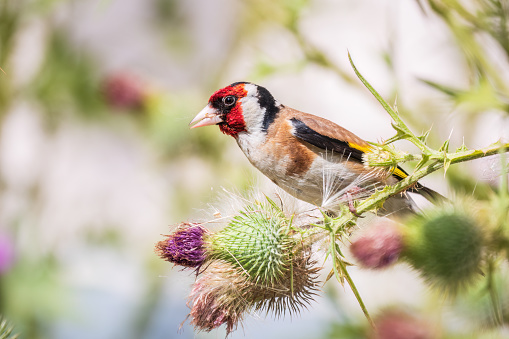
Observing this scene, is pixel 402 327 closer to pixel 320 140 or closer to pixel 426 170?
pixel 320 140

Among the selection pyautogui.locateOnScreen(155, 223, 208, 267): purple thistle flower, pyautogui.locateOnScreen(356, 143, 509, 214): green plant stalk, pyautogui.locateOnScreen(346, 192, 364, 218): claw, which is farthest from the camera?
pyautogui.locateOnScreen(155, 223, 208, 267): purple thistle flower

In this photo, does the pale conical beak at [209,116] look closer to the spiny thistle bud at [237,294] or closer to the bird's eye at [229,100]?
the bird's eye at [229,100]

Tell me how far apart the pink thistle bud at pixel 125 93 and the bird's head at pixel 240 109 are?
2353 millimetres

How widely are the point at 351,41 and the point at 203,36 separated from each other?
168 cm

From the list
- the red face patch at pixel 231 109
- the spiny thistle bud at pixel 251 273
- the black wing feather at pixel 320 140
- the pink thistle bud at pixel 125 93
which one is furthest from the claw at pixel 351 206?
the pink thistle bud at pixel 125 93

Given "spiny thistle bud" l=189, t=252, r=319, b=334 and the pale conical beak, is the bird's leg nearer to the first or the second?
"spiny thistle bud" l=189, t=252, r=319, b=334

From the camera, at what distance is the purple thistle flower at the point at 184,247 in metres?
1.23

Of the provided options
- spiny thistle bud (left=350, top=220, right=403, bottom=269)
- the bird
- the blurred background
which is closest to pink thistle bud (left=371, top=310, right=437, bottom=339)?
the blurred background

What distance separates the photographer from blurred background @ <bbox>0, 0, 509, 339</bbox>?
2840 mm

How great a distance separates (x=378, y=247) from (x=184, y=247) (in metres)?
0.42

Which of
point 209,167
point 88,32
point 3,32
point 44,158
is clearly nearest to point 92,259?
point 44,158

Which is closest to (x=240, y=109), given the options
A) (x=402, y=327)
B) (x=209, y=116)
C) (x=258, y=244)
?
(x=209, y=116)

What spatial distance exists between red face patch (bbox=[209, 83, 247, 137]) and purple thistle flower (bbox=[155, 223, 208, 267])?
1.10 feet

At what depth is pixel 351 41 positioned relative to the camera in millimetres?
5324
